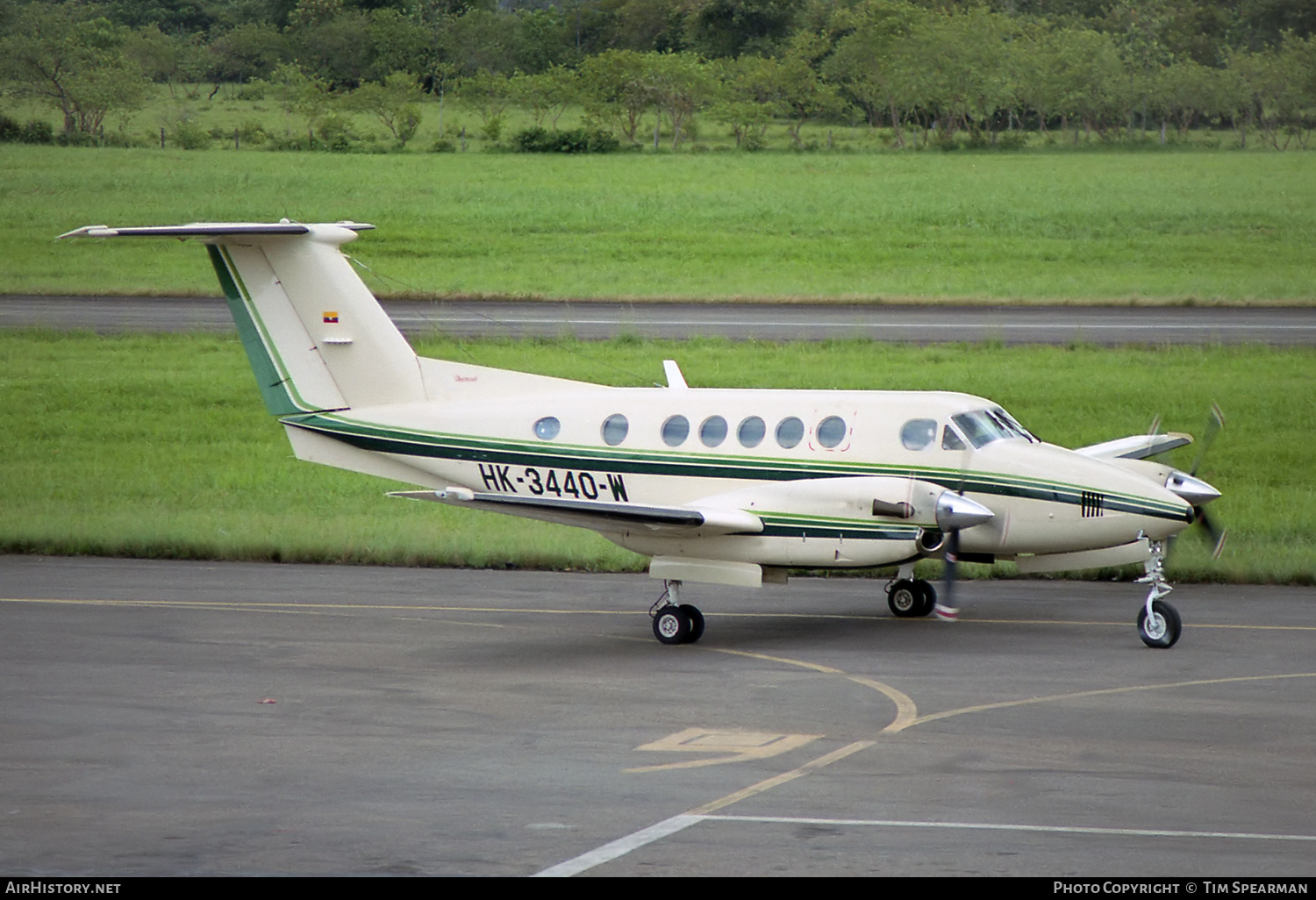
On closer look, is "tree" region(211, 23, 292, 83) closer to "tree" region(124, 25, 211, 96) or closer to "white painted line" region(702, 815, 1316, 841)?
"tree" region(124, 25, 211, 96)

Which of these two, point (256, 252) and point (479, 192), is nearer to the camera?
point (256, 252)

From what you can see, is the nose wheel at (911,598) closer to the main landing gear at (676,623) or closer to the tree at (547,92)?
the main landing gear at (676,623)

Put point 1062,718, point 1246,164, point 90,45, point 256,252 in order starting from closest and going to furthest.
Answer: point 1062,718, point 256,252, point 1246,164, point 90,45

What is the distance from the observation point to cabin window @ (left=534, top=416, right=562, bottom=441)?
1983cm

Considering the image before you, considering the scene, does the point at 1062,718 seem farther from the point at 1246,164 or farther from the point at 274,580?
the point at 1246,164

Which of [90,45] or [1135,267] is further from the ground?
[90,45]

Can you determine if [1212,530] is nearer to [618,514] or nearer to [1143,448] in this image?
[1143,448]

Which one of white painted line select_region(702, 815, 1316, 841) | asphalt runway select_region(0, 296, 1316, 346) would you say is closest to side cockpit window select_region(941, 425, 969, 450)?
white painted line select_region(702, 815, 1316, 841)

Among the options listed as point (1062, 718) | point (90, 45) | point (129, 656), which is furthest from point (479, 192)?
point (1062, 718)

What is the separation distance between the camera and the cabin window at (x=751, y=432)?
18906mm

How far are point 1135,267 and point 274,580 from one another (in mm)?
38154

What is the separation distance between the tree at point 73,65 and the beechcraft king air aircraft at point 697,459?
168 feet

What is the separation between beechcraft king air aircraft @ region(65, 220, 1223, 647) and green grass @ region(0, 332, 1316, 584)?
3.94 metres

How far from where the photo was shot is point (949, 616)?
17.2m
